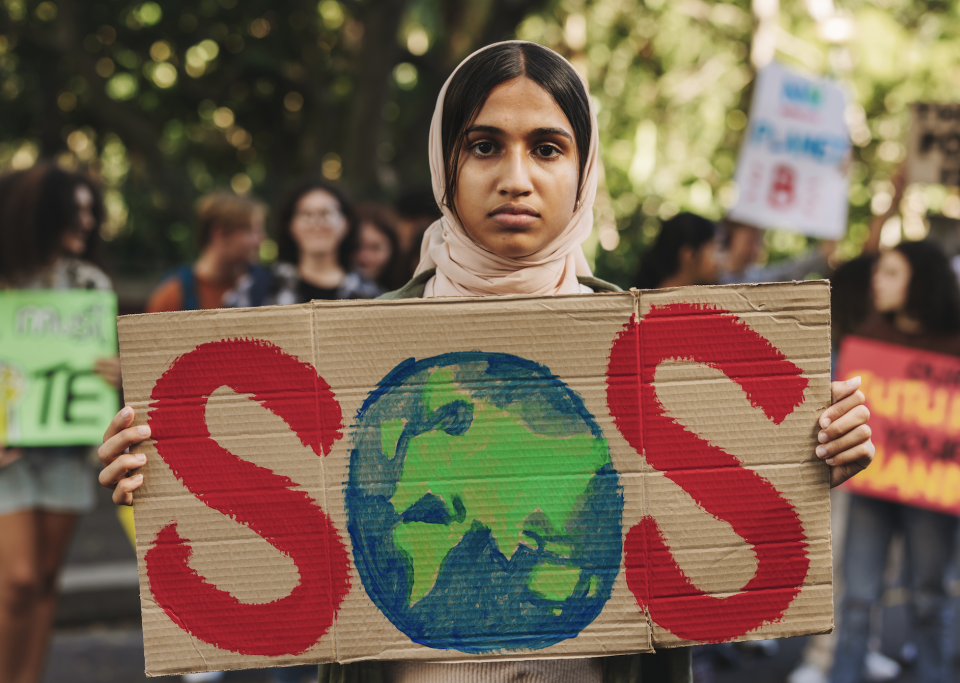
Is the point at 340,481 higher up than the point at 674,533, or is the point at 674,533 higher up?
the point at 340,481

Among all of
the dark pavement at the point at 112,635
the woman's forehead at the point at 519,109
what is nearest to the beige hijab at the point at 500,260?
the woman's forehead at the point at 519,109

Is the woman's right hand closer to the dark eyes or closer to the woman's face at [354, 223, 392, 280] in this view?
the dark eyes

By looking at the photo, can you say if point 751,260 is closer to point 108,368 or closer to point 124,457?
point 108,368

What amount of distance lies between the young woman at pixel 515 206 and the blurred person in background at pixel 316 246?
6.76 ft

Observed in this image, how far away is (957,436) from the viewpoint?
3.34m

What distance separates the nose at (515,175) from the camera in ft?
4.65

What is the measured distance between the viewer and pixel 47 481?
120 inches

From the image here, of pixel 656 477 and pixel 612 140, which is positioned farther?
pixel 612 140

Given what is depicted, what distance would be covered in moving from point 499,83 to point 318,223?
2.30 meters

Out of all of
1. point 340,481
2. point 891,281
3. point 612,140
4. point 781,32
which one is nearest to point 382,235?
point 891,281

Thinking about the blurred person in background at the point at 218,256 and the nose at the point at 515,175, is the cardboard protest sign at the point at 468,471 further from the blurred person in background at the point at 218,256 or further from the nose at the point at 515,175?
the blurred person in background at the point at 218,256

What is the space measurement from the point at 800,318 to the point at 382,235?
132 inches

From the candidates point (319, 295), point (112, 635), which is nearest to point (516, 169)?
point (319, 295)

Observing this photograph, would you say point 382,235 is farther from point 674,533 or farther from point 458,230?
Answer: point 674,533
